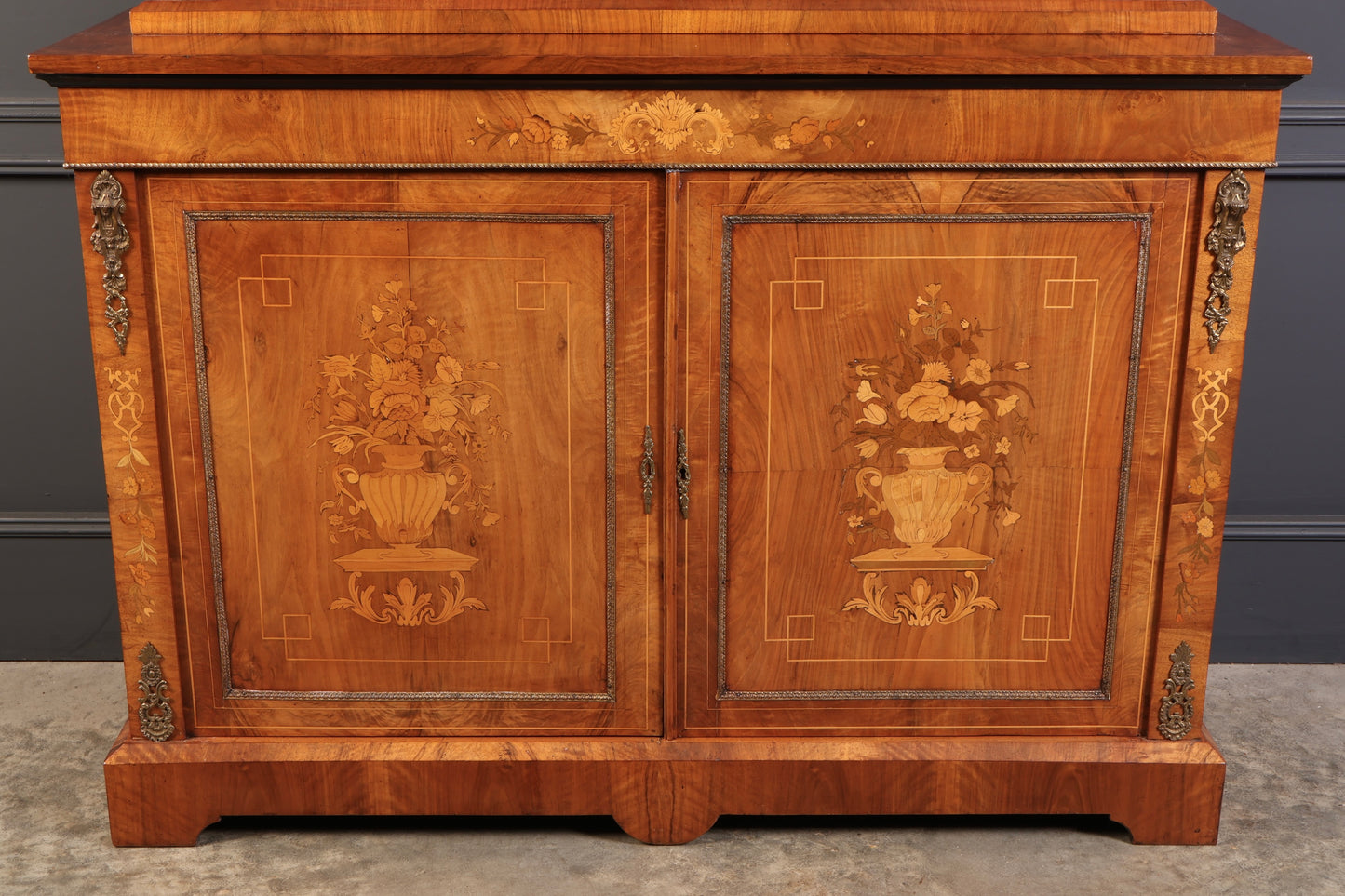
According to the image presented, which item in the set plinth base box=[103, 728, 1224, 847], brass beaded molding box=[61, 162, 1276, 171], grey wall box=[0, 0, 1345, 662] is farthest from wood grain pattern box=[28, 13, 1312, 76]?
plinth base box=[103, 728, 1224, 847]

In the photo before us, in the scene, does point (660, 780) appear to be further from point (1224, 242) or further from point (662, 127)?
point (1224, 242)

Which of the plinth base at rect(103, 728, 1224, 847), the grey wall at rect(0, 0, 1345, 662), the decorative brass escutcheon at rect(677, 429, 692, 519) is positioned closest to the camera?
the decorative brass escutcheon at rect(677, 429, 692, 519)

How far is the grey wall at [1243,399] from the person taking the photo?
2805mm

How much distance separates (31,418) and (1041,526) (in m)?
2.38

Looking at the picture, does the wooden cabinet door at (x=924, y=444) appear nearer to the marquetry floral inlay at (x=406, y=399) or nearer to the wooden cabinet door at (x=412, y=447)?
Result: the wooden cabinet door at (x=412, y=447)

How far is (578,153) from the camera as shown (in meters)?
2.05

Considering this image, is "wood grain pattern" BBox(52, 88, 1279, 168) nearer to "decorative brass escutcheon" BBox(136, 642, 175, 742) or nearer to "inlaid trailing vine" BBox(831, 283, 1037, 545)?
"inlaid trailing vine" BBox(831, 283, 1037, 545)

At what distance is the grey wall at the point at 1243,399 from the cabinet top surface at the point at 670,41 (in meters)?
0.88

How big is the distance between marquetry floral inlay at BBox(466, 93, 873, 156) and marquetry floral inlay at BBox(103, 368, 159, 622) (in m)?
0.76

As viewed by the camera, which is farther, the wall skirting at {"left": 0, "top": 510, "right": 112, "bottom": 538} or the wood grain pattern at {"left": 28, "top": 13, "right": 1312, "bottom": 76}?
the wall skirting at {"left": 0, "top": 510, "right": 112, "bottom": 538}

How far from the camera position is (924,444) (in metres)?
2.18

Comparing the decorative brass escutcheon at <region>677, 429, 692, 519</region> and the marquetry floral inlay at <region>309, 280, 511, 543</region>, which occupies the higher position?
the marquetry floral inlay at <region>309, 280, 511, 543</region>

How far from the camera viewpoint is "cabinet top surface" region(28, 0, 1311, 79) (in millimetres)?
1975

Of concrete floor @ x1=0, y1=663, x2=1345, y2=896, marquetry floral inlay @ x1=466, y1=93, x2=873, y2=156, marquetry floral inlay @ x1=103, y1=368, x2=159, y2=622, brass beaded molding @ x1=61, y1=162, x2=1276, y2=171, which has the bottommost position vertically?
concrete floor @ x1=0, y1=663, x2=1345, y2=896
